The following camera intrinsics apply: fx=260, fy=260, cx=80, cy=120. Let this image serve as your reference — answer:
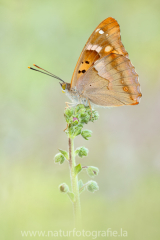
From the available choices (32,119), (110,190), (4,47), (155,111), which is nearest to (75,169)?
(110,190)

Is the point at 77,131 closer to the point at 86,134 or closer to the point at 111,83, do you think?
the point at 86,134

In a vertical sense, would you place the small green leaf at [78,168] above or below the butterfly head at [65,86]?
below

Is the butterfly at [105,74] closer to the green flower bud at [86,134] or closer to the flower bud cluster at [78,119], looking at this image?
the flower bud cluster at [78,119]

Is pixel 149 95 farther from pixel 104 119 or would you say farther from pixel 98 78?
pixel 98 78

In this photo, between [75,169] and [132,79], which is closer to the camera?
[75,169]

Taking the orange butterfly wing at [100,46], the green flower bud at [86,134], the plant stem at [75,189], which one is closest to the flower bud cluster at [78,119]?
the green flower bud at [86,134]

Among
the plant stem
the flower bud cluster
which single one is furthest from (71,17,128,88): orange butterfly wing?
the plant stem
